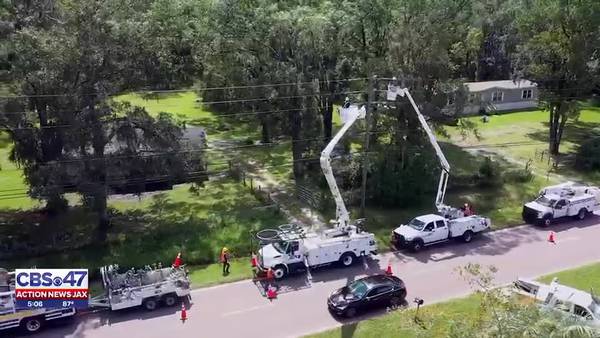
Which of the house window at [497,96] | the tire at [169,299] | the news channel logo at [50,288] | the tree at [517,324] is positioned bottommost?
the tire at [169,299]

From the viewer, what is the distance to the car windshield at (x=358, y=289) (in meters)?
23.5

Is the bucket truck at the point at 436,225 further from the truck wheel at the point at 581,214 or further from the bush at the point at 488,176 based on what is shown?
the bush at the point at 488,176

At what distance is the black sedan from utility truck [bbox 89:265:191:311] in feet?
21.4

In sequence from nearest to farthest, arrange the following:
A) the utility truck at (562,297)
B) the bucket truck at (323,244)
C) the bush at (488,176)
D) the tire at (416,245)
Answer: the utility truck at (562,297) → the bucket truck at (323,244) → the tire at (416,245) → the bush at (488,176)

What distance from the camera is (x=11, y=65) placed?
96.0ft

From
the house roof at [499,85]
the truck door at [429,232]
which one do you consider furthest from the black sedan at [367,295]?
the house roof at [499,85]

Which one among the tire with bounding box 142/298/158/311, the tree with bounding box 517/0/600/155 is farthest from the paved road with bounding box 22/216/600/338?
the tree with bounding box 517/0/600/155

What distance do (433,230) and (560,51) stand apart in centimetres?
2175

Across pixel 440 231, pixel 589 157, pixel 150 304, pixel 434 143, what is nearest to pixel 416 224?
pixel 440 231

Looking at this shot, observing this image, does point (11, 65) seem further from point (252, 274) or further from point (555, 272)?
point (555, 272)

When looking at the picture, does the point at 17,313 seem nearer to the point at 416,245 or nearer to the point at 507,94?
the point at 416,245

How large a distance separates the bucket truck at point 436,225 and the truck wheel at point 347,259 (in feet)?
10.8

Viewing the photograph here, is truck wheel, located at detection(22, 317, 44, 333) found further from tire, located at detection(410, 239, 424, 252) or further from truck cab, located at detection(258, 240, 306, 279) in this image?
tire, located at detection(410, 239, 424, 252)

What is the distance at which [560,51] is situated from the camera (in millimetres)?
43500
